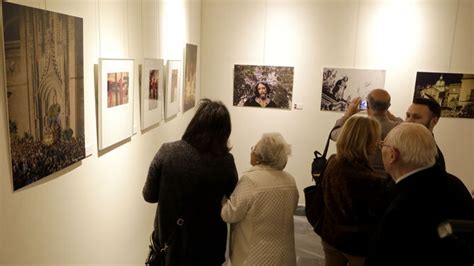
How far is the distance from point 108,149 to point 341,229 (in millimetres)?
1644

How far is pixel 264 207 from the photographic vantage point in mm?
2283

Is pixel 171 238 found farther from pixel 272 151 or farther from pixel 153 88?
pixel 153 88

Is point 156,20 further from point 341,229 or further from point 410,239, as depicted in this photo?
point 410,239

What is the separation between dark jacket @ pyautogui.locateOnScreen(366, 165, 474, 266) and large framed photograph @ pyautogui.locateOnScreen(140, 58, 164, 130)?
223 cm

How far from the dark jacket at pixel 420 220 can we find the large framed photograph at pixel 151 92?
88.0 inches

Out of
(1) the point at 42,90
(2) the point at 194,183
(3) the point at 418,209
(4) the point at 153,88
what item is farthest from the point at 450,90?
(1) the point at 42,90

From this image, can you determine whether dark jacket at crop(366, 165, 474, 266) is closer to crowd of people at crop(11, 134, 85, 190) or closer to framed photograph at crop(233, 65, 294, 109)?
→ crowd of people at crop(11, 134, 85, 190)

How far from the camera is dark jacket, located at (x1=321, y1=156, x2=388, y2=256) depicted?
88.9 inches

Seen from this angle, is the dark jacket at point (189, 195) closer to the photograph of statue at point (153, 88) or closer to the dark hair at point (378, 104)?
the photograph of statue at point (153, 88)

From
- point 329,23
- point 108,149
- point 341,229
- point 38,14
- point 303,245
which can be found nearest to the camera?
point 38,14

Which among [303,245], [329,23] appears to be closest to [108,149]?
[303,245]

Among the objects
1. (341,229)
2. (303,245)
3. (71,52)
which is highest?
(71,52)

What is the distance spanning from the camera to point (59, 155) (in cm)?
204

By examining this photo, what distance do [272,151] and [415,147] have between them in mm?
816
